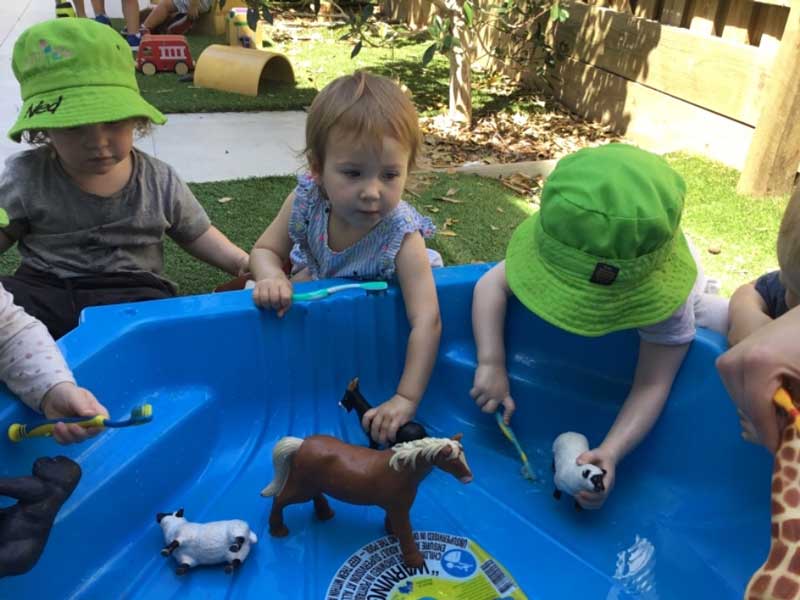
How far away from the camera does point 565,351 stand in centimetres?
138

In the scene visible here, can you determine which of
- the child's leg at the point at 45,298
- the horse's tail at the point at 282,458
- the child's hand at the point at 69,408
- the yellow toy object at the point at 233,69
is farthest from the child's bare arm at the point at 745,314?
the yellow toy object at the point at 233,69

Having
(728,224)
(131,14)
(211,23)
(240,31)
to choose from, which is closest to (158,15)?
(131,14)

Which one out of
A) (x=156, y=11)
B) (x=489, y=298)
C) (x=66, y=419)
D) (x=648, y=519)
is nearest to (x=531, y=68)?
(x=156, y=11)

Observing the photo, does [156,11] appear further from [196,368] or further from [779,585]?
[779,585]

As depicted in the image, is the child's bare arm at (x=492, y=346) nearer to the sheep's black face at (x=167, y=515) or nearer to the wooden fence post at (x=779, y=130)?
the sheep's black face at (x=167, y=515)

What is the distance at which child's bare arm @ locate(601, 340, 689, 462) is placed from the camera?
1208mm

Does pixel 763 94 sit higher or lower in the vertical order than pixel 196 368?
higher

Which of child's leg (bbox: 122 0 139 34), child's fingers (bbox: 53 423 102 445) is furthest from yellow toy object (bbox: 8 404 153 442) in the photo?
child's leg (bbox: 122 0 139 34)

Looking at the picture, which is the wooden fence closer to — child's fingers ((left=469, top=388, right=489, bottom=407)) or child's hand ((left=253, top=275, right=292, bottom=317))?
child's fingers ((left=469, top=388, right=489, bottom=407))

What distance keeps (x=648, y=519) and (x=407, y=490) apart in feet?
1.64

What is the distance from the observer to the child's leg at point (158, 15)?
4980mm

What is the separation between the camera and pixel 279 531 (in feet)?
3.79

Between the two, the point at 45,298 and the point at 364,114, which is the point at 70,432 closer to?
the point at 45,298

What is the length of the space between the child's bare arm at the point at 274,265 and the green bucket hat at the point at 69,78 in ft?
1.14
